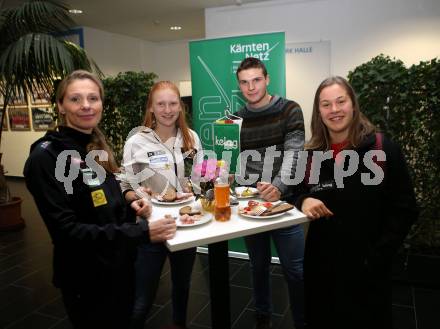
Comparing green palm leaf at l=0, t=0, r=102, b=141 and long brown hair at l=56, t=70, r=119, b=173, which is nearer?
long brown hair at l=56, t=70, r=119, b=173

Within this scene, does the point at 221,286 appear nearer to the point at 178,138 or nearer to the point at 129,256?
the point at 129,256

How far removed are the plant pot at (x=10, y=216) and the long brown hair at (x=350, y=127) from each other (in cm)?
433

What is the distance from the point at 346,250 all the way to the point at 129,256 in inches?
37.6

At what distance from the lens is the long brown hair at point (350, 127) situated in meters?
1.57

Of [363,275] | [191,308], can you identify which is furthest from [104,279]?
[191,308]

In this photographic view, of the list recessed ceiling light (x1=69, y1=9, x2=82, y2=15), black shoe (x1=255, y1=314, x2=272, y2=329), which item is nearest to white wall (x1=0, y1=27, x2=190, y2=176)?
recessed ceiling light (x1=69, y1=9, x2=82, y2=15)

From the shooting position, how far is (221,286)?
5.61ft

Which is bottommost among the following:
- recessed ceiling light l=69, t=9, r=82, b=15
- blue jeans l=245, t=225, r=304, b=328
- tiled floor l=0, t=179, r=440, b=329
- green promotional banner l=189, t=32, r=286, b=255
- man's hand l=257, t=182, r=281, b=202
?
tiled floor l=0, t=179, r=440, b=329

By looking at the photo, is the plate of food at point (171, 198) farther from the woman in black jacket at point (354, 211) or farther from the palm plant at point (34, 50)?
the palm plant at point (34, 50)

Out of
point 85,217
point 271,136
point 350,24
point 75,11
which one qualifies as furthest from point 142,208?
point 75,11

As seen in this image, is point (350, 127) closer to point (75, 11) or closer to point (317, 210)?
point (317, 210)

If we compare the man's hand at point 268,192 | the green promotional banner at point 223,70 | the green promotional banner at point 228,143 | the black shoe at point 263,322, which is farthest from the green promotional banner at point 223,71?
the man's hand at point 268,192

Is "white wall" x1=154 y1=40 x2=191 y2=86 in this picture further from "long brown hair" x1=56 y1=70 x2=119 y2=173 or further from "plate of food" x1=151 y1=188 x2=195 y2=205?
"long brown hair" x1=56 y1=70 x2=119 y2=173

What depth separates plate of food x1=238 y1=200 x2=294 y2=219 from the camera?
155 cm
